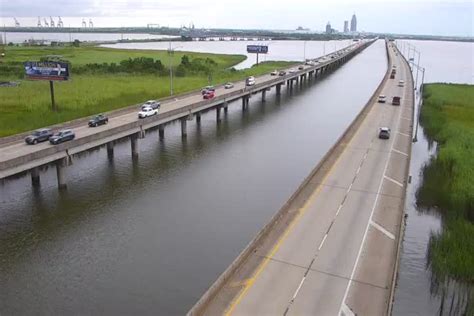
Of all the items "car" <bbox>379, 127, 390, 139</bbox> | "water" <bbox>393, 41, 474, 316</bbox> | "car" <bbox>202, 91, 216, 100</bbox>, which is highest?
"car" <bbox>202, 91, 216, 100</bbox>

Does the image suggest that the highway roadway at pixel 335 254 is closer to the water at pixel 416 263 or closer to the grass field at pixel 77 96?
the water at pixel 416 263

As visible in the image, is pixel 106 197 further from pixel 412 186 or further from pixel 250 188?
pixel 412 186

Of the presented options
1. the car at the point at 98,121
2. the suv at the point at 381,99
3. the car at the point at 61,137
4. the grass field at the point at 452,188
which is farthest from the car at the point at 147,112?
the suv at the point at 381,99

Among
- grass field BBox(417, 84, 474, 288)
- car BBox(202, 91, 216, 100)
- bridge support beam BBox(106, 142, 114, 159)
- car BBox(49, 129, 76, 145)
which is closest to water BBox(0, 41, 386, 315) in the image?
bridge support beam BBox(106, 142, 114, 159)

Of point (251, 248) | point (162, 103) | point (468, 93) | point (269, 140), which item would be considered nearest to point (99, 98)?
point (162, 103)

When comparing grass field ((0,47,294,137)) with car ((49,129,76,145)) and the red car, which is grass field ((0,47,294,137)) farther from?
the red car

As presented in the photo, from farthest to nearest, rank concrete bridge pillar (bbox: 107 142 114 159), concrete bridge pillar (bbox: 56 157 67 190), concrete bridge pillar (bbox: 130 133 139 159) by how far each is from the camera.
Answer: concrete bridge pillar (bbox: 130 133 139 159) → concrete bridge pillar (bbox: 107 142 114 159) → concrete bridge pillar (bbox: 56 157 67 190)

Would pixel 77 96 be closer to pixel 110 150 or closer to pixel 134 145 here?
pixel 110 150
